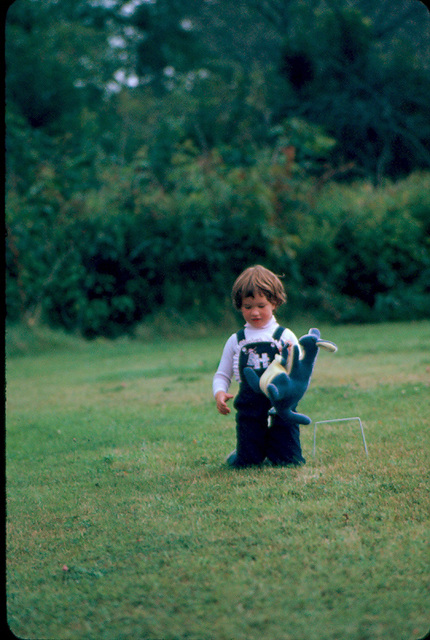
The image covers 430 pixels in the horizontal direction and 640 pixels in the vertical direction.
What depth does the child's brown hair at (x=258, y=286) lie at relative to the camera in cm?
405

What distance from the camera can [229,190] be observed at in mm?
12992

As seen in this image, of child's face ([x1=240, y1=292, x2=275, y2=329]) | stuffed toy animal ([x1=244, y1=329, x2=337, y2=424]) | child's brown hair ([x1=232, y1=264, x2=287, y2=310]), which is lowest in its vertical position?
stuffed toy animal ([x1=244, y1=329, x2=337, y2=424])

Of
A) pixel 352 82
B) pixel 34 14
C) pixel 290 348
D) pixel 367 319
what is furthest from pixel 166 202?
pixel 34 14

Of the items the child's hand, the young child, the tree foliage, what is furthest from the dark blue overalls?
the tree foliage

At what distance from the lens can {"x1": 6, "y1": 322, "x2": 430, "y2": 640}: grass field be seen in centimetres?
238

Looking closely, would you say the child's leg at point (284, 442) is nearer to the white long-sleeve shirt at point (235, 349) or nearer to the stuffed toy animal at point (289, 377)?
the stuffed toy animal at point (289, 377)

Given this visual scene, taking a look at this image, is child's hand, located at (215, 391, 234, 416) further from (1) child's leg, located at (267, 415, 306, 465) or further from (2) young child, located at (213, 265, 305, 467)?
(1) child's leg, located at (267, 415, 306, 465)

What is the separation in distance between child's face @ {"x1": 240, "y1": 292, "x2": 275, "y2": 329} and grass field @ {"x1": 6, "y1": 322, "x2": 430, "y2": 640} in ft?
2.85

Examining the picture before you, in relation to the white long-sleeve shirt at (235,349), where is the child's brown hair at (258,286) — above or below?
above

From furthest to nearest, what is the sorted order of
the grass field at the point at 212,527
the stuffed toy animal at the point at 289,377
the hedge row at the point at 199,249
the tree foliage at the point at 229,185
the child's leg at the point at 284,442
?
the tree foliage at the point at 229,185 < the hedge row at the point at 199,249 < the child's leg at the point at 284,442 < the stuffed toy animal at the point at 289,377 < the grass field at the point at 212,527

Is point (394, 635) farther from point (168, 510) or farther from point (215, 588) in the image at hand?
point (168, 510)

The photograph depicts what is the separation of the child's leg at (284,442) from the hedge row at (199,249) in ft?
29.5

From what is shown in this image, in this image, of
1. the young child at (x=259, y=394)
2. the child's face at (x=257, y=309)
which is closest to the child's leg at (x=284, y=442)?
the young child at (x=259, y=394)

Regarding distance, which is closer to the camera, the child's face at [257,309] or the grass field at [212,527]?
the grass field at [212,527]
